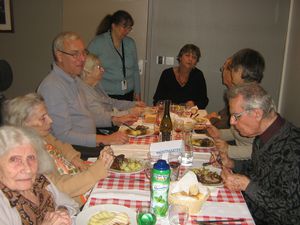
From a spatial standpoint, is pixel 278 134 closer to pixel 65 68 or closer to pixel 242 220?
pixel 242 220

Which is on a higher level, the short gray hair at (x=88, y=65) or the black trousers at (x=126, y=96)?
the short gray hair at (x=88, y=65)

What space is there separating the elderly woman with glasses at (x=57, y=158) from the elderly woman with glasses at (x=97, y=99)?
1.11m

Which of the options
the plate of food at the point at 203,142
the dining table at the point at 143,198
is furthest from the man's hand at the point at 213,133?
the dining table at the point at 143,198

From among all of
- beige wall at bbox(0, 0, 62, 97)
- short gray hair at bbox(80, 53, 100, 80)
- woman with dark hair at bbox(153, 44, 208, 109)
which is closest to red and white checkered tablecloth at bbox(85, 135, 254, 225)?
short gray hair at bbox(80, 53, 100, 80)

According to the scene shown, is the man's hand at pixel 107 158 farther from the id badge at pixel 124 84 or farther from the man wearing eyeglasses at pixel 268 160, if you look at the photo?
the id badge at pixel 124 84

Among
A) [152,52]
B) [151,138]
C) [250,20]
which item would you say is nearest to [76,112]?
[151,138]

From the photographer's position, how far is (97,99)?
3266 mm

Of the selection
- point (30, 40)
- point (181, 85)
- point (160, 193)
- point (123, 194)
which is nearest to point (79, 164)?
point (123, 194)

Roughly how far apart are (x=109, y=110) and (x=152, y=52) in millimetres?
1549

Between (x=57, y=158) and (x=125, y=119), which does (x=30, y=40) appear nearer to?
(x=125, y=119)

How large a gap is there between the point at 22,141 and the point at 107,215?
0.46 metres

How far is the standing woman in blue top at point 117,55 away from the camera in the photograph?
3899 millimetres

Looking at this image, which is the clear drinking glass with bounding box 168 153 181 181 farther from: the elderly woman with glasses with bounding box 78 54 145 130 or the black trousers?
the black trousers

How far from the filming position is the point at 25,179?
1380 mm
